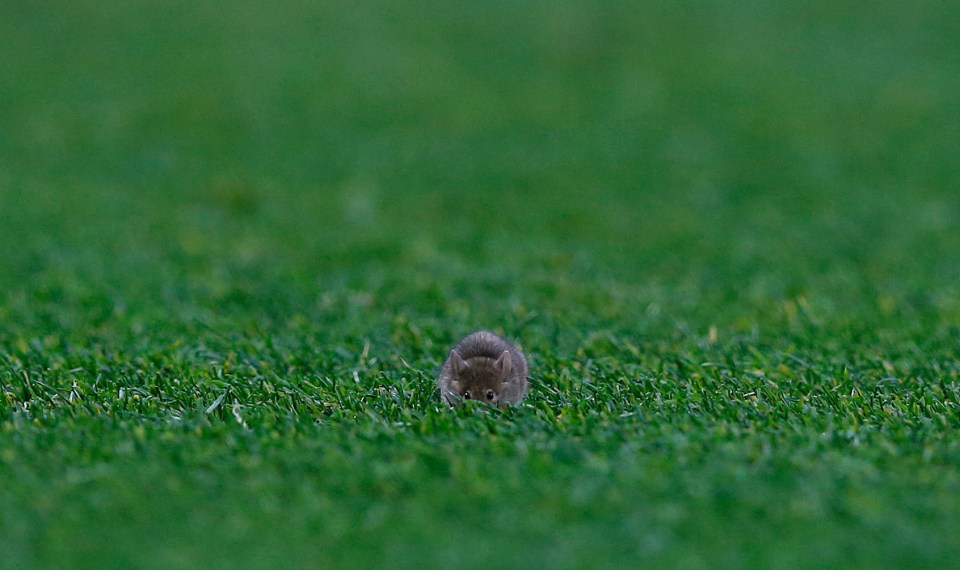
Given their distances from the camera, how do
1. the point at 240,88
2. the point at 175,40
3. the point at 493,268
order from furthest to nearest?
1. the point at 175,40
2. the point at 240,88
3. the point at 493,268

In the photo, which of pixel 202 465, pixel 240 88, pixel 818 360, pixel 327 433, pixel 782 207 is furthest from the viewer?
pixel 240 88

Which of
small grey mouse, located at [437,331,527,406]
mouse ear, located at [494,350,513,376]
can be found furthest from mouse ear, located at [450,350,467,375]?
mouse ear, located at [494,350,513,376]

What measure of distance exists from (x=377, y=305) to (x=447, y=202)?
13.6ft

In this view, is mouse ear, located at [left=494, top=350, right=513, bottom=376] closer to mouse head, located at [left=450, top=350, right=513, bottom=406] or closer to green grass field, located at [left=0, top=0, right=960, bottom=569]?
mouse head, located at [left=450, top=350, right=513, bottom=406]

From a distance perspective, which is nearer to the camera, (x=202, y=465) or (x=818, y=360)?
(x=202, y=465)

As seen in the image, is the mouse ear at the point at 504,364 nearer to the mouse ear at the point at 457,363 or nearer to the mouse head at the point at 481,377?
the mouse head at the point at 481,377

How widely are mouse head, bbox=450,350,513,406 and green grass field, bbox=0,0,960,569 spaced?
0.20m

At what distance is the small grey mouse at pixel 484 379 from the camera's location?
20.8 feet

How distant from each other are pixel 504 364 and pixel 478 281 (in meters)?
3.28

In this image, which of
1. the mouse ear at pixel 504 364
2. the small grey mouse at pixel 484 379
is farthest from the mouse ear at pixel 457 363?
the mouse ear at pixel 504 364

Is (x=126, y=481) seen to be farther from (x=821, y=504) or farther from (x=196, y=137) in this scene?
(x=196, y=137)

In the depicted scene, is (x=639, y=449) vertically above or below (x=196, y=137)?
above

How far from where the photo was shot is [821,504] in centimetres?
480

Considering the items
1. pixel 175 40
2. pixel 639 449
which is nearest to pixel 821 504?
pixel 639 449
